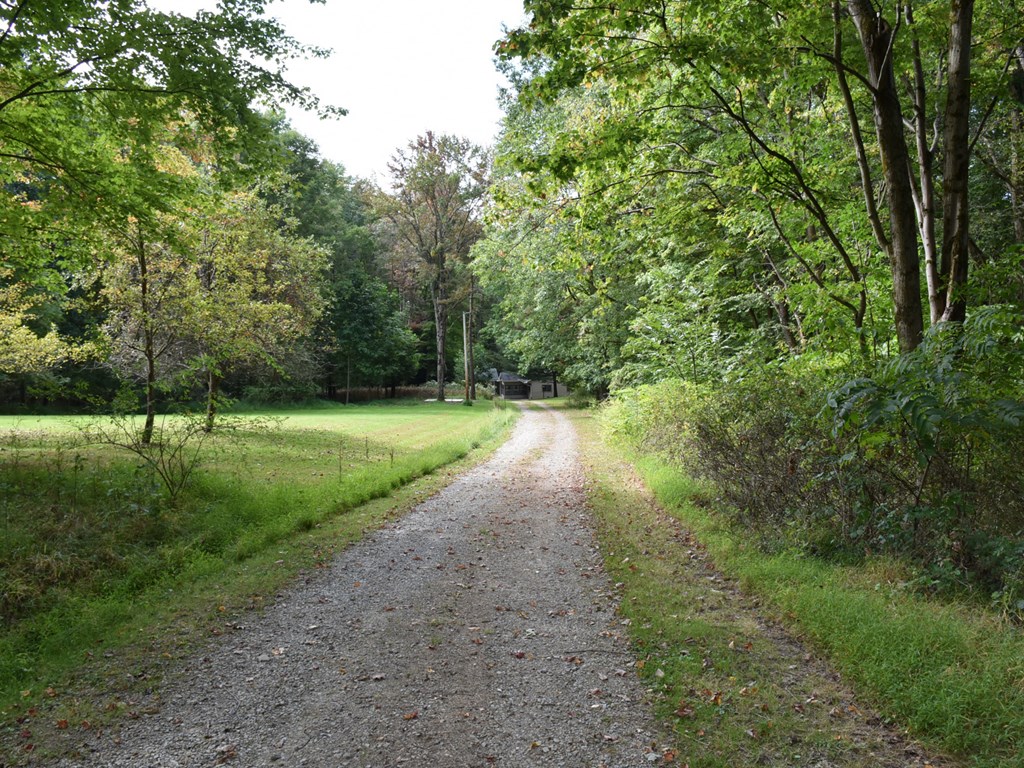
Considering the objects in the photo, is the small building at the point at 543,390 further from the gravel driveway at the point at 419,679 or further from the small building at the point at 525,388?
the gravel driveway at the point at 419,679

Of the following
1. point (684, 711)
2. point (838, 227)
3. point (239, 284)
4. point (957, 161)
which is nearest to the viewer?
point (684, 711)

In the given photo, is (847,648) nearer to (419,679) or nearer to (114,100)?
(419,679)

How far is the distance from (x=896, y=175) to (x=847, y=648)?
196 inches

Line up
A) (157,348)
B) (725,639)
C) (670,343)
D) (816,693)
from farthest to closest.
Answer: (157,348) < (670,343) < (725,639) < (816,693)

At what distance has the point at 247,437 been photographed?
1747 cm

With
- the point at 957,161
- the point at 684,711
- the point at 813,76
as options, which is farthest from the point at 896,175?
the point at 684,711

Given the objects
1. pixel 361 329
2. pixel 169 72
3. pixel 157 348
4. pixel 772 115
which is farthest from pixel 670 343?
pixel 361 329

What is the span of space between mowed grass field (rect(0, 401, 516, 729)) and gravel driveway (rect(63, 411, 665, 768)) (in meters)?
0.84

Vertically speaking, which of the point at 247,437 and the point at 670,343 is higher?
the point at 670,343

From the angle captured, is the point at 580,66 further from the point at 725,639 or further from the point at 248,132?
the point at 725,639

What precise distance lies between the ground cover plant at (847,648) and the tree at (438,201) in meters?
37.9

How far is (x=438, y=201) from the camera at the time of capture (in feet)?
141

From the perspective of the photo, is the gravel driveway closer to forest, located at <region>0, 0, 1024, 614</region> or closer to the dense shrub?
the dense shrub

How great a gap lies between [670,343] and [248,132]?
32.1ft
